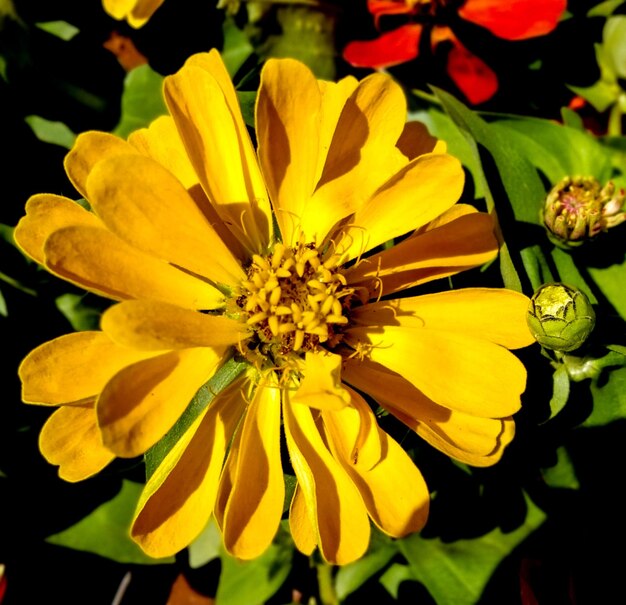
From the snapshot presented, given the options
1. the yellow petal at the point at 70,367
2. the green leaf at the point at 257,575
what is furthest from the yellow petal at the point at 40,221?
the green leaf at the point at 257,575

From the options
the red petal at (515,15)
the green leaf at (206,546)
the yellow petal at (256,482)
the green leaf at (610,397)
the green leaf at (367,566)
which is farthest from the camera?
the green leaf at (206,546)

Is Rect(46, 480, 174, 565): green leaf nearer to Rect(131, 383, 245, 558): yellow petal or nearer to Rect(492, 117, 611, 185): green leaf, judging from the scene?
Rect(131, 383, 245, 558): yellow petal

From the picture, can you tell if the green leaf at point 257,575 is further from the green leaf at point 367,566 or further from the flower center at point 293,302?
the flower center at point 293,302

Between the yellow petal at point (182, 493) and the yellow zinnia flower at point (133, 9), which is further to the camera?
the yellow zinnia flower at point (133, 9)

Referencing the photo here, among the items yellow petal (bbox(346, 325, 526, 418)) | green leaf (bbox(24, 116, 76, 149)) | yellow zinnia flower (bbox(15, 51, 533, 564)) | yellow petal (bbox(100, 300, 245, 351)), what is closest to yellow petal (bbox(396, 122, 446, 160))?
yellow zinnia flower (bbox(15, 51, 533, 564))

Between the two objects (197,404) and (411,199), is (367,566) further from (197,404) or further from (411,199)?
(411,199)

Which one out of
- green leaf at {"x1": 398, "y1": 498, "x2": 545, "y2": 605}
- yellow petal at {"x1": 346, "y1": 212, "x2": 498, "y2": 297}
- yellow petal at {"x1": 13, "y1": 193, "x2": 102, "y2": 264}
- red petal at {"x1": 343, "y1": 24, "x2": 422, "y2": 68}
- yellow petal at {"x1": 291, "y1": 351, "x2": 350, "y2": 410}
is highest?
yellow petal at {"x1": 13, "y1": 193, "x2": 102, "y2": 264}

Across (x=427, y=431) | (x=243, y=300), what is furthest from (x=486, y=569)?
(x=243, y=300)

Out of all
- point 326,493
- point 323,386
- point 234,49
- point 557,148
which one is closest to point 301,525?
point 326,493
